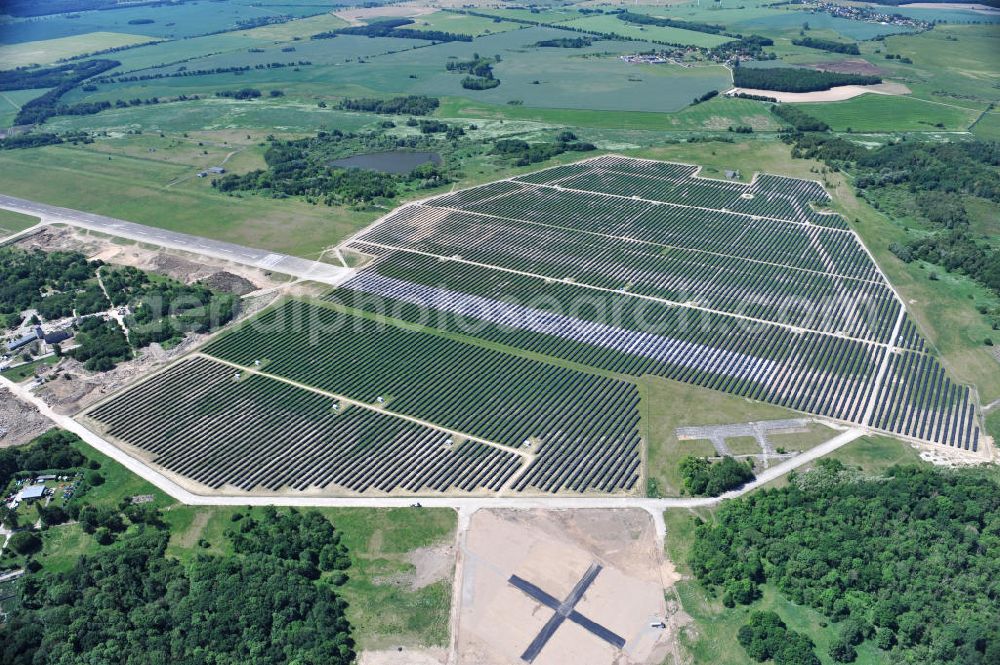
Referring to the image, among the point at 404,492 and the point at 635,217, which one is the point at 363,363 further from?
the point at 635,217

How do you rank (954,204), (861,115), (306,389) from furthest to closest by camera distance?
(861,115) < (954,204) < (306,389)

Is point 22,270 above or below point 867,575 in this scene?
above

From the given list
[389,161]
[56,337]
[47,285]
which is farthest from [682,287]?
[47,285]

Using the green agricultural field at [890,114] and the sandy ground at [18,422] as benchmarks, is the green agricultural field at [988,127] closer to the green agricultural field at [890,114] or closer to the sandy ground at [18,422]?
the green agricultural field at [890,114]

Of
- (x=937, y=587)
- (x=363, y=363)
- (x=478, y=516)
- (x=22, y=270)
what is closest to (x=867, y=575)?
(x=937, y=587)

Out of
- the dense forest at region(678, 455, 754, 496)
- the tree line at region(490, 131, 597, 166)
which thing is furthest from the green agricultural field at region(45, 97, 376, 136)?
the dense forest at region(678, 455, 754, 496)

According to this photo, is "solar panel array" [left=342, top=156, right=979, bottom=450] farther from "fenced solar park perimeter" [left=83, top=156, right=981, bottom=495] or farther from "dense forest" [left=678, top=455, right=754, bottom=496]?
"dense forest" [left=678, top=455, right=754, bottom=496]
